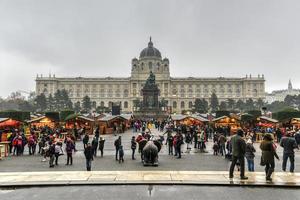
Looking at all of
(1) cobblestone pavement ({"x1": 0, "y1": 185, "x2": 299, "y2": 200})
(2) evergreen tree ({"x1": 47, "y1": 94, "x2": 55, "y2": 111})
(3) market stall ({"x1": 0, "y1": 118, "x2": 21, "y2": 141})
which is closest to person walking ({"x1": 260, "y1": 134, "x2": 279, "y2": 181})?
(1) cobblestone pavement ({"x1": 0, "y1": 185, "x2": 299, "y2": 200})

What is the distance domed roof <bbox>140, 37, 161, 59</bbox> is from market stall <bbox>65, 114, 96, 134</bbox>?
126m

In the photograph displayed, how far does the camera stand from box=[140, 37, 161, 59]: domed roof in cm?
17000

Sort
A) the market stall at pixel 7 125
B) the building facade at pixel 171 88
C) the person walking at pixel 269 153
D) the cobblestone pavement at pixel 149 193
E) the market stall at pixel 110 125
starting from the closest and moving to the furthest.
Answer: the cobblestone pavement at pixel 149 193 → the person walking at pixel 269 153 → the market stall at pixel 7 125 → the market stall at pixel 110 125 → the building facade at pixel 171 88

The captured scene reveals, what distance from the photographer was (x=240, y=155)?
46.3 feet

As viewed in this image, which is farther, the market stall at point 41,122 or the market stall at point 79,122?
the market stall at point 41,122

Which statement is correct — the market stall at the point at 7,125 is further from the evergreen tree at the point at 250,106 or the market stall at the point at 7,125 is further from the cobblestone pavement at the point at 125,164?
the evergreen tree at the point at 250,106

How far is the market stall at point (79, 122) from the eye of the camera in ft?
143

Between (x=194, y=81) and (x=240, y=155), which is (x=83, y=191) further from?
(x=194, y=81)

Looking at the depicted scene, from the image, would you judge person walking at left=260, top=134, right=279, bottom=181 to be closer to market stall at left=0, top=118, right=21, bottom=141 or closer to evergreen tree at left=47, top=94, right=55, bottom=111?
market stall at left=0, top=118, right=21, bottom=141

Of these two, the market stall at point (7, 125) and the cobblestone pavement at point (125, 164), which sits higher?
the market stall at point (7, 125)

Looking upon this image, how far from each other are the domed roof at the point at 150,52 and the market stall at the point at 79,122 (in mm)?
125648

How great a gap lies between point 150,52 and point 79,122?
128 meters

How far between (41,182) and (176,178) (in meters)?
5.27

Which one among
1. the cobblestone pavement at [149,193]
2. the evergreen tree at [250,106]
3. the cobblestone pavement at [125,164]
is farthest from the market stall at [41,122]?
the evergreen tree at [250,106]
